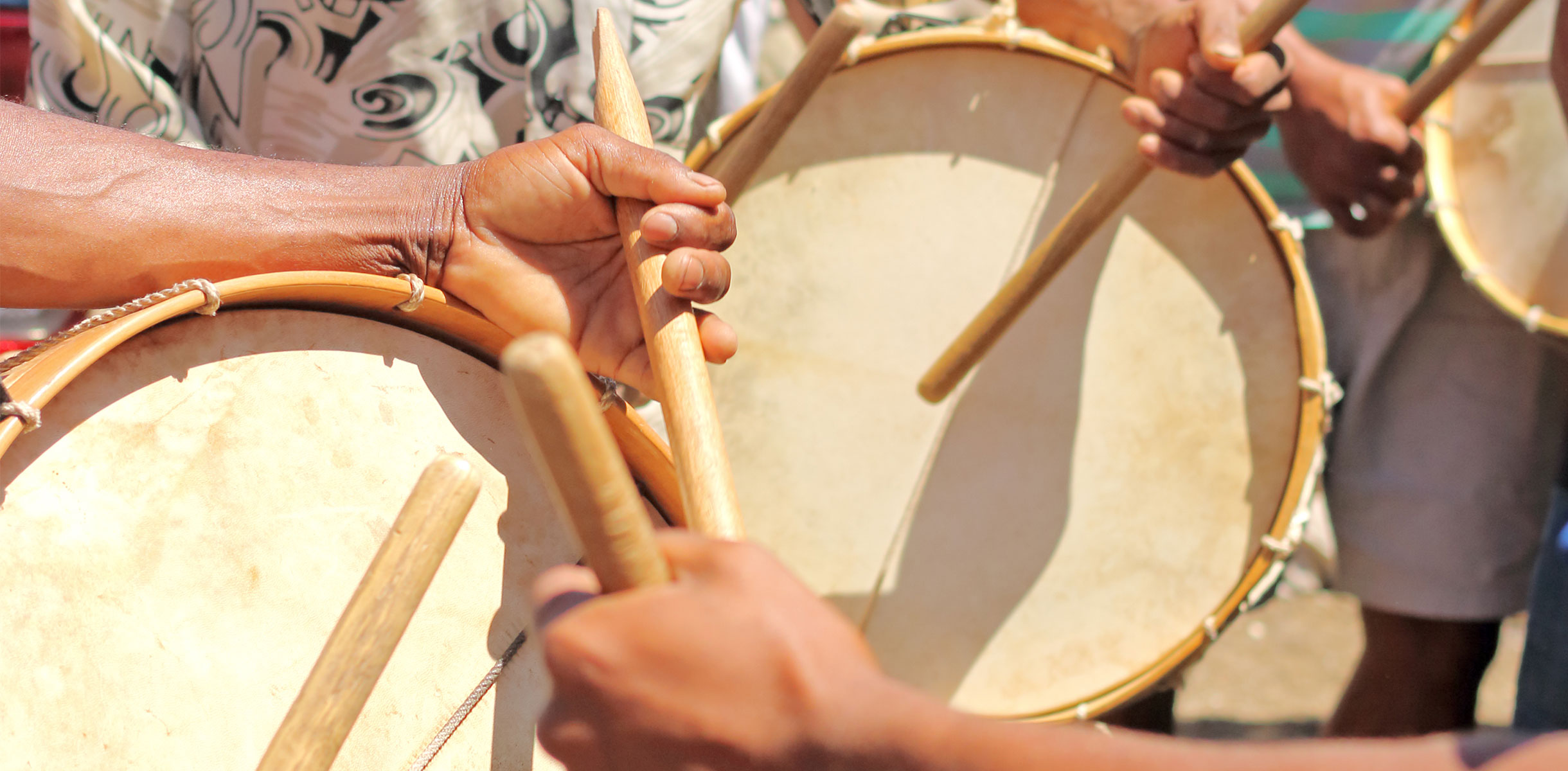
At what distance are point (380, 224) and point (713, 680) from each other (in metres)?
0.60

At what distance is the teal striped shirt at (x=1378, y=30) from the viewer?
65.7 inches

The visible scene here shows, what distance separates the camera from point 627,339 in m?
1.00

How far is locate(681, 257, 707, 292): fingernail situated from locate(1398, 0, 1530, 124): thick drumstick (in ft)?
3.60

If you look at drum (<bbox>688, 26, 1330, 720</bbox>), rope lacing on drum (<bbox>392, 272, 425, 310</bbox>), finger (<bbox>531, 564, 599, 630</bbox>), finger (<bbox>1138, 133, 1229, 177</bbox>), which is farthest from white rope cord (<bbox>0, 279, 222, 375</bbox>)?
finger (<bbox>1138, 133, 1229, 177</bbox>)

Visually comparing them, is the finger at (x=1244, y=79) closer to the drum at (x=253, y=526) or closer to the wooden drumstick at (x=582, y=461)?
the drum at (x=253, y=526)

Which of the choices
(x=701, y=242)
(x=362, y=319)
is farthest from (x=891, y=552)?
(x=362, y=319)

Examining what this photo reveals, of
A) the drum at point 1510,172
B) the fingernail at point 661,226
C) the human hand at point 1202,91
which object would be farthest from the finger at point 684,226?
the drum at point 1510,172

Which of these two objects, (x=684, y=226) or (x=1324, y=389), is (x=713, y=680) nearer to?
(x=684, y=226)

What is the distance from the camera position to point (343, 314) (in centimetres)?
84

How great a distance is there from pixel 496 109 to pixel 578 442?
35.9 inches

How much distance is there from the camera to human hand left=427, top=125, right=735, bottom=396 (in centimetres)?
90

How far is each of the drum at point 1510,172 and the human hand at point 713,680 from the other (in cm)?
133

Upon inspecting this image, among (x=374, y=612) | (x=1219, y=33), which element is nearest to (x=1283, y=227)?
(x=1219, y=33)

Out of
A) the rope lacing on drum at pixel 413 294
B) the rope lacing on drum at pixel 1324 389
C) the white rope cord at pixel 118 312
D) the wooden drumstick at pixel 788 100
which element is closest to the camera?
the white rope cord at pixel 118 312
